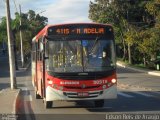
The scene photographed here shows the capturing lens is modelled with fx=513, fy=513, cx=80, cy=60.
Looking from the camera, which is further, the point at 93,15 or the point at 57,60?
the point at 93,15

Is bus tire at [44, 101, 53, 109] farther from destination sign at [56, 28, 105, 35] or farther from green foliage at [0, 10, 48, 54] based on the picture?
green foliage at [0, 10, 48, 54]

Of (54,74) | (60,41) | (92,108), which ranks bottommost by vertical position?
(92,108)

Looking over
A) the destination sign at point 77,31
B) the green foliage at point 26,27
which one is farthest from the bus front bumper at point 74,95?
the green foliage at point 26,27

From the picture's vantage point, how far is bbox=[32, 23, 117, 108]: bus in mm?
16844

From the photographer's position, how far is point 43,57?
17422 millimetres

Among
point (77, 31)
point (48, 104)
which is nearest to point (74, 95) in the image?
point (48, 104)

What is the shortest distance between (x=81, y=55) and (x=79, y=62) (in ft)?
0.82

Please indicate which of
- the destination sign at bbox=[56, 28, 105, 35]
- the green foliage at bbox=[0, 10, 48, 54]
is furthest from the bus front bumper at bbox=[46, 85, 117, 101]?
the green foliage at bbox=[0, 10, 48, 54]

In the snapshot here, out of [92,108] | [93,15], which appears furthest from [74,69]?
[93,15]

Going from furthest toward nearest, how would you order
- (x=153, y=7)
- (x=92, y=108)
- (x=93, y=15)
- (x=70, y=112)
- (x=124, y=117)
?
1. (x=93, y=15)
2. (x=153, y=7)
3. (x=92, y=108)
4. (x=70, y=112)
5. (x=124, y=117)

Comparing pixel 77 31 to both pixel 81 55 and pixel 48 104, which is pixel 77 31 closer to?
pixel 81 55

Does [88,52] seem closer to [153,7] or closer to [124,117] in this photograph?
[124,117]

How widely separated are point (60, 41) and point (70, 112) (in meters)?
2.45

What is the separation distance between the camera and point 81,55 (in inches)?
675
